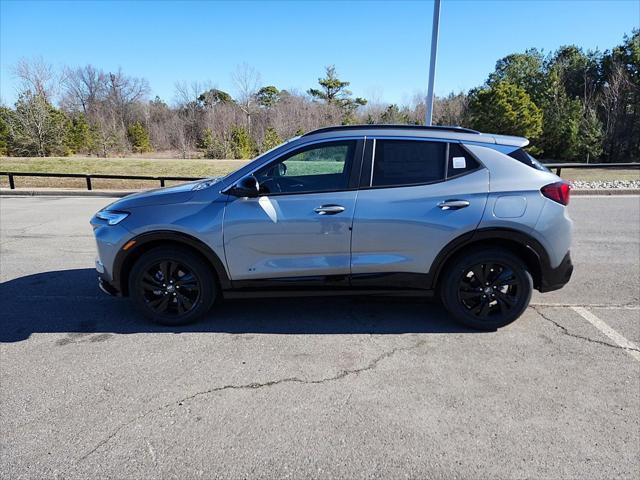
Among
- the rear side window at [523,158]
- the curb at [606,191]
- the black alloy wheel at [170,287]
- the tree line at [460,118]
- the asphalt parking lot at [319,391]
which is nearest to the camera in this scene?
the asphalt parking lot at [319,391]

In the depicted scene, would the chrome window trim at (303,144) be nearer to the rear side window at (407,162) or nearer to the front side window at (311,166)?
the front side window at (311,166)

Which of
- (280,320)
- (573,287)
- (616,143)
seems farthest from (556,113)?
(280,320)

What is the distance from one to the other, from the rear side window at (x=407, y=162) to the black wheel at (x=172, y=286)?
1800 mm

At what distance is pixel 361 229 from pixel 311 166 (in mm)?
853

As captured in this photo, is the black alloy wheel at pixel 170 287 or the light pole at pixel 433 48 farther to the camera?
the light pole at pixel 433 48

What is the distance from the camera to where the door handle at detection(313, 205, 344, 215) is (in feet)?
11.8

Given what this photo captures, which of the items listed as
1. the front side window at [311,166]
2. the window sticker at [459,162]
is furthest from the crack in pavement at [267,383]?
the window sticker at [459,162]

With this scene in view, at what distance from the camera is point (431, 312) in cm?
428

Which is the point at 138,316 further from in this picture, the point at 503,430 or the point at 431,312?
the point at 503,430

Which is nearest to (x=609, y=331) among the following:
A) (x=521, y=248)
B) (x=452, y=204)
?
(x=521, y=248)

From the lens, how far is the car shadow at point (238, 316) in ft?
12.8

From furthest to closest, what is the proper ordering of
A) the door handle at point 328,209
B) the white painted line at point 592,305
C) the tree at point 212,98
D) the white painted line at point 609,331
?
the tree at point 212,98 < the white painted line at point 592,305 < the door handle at point 328,209 < the white painted line at point 609,331

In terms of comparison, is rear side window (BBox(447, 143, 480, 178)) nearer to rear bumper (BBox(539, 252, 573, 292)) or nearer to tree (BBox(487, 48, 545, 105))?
rear bumper (BBox(539, 252, 573, 292))

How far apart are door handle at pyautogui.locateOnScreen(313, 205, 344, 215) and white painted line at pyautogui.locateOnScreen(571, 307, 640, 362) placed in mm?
2681
